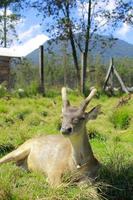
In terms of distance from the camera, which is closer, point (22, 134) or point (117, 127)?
point (22, 134)

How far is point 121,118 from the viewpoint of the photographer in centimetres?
1402

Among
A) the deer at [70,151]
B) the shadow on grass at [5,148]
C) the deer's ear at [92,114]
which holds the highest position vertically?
the deer's ear at [92,114]

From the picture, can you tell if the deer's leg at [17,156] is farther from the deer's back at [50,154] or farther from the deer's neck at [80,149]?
the deer's neck at [80,149]

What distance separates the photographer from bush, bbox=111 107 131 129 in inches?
540

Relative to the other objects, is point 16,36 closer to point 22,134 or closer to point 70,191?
point 22,134

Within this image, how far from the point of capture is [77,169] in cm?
777

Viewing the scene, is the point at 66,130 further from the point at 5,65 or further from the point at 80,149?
the point at 5,65

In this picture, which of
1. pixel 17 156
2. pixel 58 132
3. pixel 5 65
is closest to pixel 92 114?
pixel 17 156

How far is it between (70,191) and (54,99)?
12836 mm

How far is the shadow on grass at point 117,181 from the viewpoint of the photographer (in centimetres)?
762

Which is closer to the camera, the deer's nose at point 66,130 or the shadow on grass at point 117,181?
the deer's nose at point 66,130

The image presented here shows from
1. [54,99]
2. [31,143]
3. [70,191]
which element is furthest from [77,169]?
[54,99]

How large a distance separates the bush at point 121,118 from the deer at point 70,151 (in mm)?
4746

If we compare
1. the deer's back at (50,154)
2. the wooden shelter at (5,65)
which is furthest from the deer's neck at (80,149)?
the wooden shelter at (5,65)
